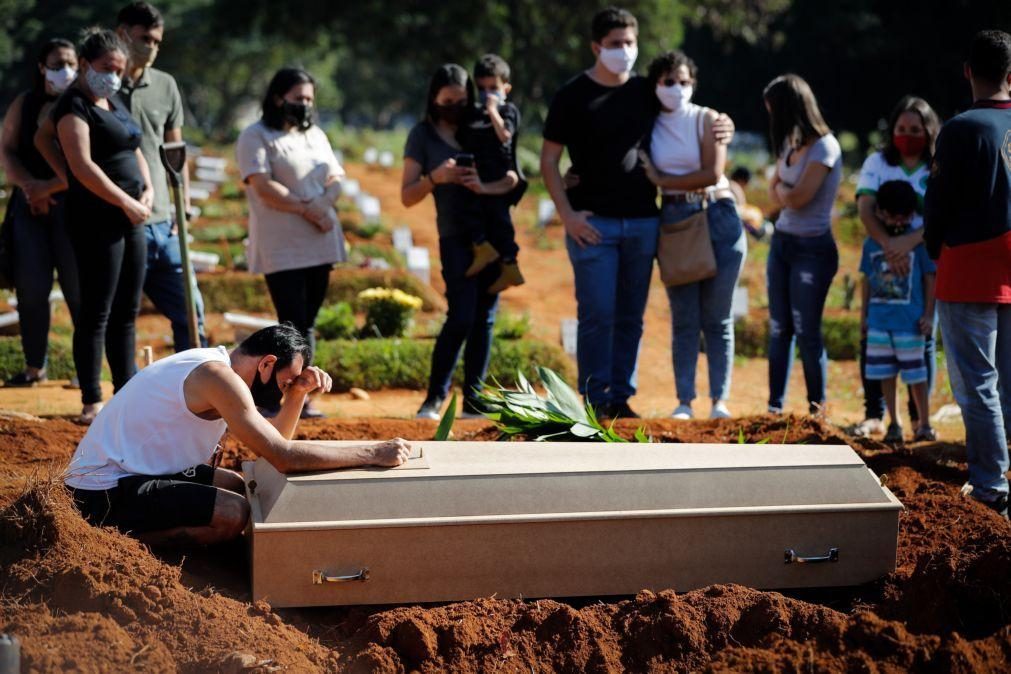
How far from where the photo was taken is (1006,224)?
4.98m

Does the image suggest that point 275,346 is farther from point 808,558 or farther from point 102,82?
point 102,82

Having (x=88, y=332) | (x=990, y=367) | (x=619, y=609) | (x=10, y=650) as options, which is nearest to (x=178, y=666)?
(x=10, y=650)

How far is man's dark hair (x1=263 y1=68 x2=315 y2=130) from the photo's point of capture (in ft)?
20.9

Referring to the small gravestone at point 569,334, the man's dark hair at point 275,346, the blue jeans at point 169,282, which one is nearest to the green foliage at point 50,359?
the blue jeans at point 169,282

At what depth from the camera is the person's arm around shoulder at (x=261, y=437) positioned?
394cm

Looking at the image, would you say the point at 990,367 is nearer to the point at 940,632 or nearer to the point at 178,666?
the point at 940,632

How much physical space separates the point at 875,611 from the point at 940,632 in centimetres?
30

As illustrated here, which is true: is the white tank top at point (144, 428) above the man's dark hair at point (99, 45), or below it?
below

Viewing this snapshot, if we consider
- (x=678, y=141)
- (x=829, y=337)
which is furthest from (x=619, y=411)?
(x=829, y=337)

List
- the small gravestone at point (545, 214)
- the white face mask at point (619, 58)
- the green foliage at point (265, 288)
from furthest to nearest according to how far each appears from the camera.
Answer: the small gravestone at point (545, 214), the green foliage at point (265, 288), the white face mask at point (619, 58)

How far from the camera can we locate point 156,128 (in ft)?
20.8

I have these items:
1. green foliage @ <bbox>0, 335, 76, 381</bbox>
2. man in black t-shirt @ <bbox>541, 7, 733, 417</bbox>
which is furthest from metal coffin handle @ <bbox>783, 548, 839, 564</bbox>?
green foliage @ <bbox>0, 335, 76, 381</bbox>

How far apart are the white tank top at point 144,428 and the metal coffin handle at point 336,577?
747 mm

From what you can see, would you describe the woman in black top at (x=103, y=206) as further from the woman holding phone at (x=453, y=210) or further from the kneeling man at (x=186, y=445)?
the kneeling man at (x=186, y=445)
